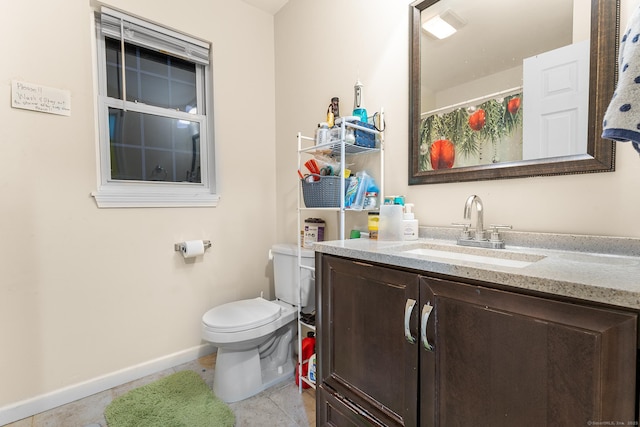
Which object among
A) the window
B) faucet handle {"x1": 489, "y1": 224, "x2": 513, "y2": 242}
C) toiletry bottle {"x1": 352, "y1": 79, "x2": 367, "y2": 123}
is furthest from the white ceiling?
faucet handle {"x1": 489, "y1": 224, "x2": 513, "y2": 242}

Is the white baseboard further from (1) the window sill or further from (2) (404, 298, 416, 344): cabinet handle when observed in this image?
(2) (404, 298, 416, 344): cabinet handle

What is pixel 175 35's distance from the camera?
6.18ft

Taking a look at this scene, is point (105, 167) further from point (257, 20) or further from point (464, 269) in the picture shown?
point (464, 269)

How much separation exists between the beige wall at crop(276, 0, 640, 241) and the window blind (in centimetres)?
61

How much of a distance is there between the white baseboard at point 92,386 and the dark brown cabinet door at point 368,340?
1.19m

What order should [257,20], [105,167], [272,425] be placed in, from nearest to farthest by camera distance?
[272,425]
[105,167]
[257,20]

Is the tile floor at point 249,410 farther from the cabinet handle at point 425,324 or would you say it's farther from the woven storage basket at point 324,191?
the woven storage basket at point 324,191

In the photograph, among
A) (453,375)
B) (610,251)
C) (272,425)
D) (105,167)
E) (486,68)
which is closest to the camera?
(453,375)

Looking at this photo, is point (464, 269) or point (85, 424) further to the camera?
point (85, 424)

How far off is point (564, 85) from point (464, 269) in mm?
788

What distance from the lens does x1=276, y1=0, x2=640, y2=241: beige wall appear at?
92cm

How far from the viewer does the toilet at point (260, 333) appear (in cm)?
152

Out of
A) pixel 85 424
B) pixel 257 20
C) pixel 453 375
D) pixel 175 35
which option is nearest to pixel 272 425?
pixel 85 424

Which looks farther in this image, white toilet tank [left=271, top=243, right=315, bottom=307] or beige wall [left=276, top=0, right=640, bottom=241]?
white toilet tank [left=271, top=243, right=315, bottom=307]
